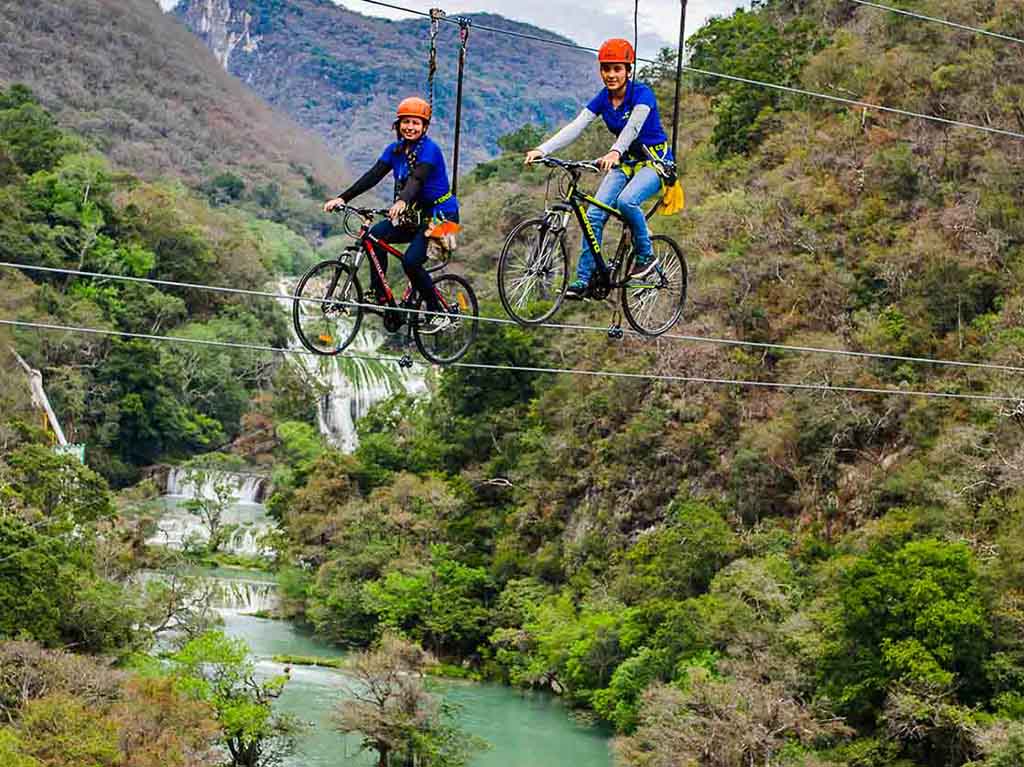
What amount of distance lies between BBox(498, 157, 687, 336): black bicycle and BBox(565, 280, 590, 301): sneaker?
65mm

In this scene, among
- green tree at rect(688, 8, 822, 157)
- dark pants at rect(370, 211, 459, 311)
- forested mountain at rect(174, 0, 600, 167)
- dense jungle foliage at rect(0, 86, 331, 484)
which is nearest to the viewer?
dark pants at rect(370, 211, 459, 311)

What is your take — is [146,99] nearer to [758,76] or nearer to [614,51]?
[758,76]

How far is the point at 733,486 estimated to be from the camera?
117 ft

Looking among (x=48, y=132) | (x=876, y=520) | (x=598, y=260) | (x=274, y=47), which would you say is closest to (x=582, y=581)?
(x=876, y=520)

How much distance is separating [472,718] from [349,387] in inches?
1262

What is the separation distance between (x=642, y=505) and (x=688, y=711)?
41.4 ft

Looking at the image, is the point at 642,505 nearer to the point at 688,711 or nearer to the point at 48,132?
the point at 688,711

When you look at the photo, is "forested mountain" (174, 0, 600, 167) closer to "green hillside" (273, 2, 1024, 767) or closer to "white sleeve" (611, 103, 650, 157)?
"green hillside" (273, 2, 1024, 767)

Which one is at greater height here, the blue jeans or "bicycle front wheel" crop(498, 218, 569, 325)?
the blue jeans

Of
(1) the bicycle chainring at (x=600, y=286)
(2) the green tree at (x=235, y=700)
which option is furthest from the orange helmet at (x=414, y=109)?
(2) the green tree at (x=235, y=700)

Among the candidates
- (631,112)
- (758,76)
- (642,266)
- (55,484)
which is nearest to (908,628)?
(642,266)

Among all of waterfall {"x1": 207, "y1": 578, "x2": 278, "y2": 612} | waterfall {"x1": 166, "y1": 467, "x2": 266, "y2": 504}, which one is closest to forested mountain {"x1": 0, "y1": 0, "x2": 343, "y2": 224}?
waterfall {"x1": 166, "y1": 467, "x2": 266, "y2": 504}

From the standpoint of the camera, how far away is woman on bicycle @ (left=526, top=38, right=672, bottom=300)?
418 inches

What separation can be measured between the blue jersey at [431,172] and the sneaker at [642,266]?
1524 mm
